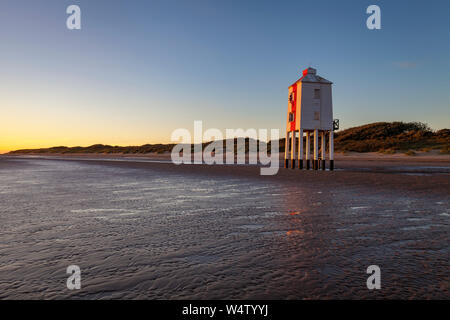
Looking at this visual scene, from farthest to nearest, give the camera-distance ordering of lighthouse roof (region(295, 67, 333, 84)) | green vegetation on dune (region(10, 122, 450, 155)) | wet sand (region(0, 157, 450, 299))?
green vegetation on dune (region(10, 122, 450, 155)) → lighthouse roof (region(295, 67, 333, 84)) → wet sand (region(0, 157, 450, 299))

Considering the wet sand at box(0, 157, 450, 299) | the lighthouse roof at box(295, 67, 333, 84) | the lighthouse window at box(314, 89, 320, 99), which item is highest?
the lighthouse roof at box(295, 67, 333, 84)

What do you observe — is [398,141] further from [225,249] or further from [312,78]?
[225,249]

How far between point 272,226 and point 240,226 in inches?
25.6

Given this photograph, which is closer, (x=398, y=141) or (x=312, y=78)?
(x=312, y=78)

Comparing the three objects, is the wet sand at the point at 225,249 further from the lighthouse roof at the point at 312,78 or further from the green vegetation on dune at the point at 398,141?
the green vegetation on dune at the point at 398,141

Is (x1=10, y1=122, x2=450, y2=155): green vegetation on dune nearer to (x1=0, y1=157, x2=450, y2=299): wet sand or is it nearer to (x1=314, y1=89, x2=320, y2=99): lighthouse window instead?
(x1=314, y1=89, x2=320, y2=99): lighthouse window

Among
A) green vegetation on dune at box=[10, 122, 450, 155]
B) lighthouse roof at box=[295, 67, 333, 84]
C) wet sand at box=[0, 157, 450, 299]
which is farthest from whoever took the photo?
green vegetation on dune at box=[10, 122, 450, 155]

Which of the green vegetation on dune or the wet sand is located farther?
the green vegetation on dune

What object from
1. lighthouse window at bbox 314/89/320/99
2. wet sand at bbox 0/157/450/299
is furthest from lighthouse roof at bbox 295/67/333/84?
wet sand at bbox 0/157/450/299

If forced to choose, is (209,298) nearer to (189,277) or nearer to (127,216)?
(189,277)

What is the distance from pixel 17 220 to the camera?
6.96 meters

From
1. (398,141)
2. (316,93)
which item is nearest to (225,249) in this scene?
(316,93)
